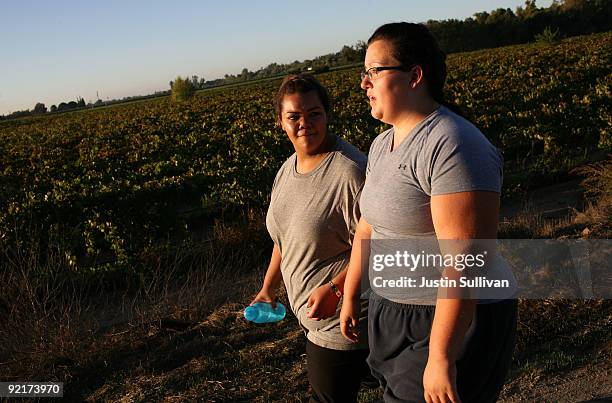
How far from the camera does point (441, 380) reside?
1643 mm

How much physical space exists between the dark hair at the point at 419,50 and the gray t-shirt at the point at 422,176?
101 mm

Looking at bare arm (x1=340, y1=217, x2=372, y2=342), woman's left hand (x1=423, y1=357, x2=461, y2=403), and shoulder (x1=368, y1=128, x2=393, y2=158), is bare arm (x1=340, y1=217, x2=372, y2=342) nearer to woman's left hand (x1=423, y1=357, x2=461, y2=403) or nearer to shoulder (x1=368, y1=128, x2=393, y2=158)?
shoulder (x1=368, y1=128, x2=393, y2=158)

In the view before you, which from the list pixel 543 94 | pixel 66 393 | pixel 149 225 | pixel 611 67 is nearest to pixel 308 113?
pixel 66 393

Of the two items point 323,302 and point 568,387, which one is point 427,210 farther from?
point 568,387

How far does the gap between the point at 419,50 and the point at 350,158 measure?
0.71 meters

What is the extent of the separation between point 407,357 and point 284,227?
0.96m

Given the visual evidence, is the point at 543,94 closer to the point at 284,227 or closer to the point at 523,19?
the point at 284,227

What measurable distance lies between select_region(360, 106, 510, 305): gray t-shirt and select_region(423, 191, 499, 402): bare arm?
33 millimetres

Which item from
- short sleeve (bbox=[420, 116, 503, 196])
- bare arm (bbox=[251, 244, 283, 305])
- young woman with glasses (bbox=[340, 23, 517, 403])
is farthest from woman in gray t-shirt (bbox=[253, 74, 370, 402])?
short sleeve (bbox=[420, 116, 503, 196])

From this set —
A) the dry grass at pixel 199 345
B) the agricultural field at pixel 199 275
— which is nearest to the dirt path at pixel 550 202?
the agricultural field at pixel 199 275

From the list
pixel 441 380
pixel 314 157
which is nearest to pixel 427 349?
pixel 441 380

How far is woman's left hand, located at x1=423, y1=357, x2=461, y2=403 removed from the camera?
1.64 m

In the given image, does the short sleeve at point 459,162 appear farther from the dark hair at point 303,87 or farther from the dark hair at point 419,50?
the dark hair at point 303,87

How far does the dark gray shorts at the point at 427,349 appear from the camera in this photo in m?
1.71
